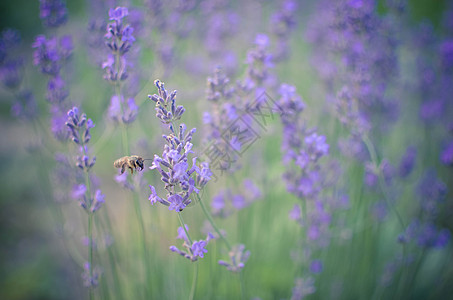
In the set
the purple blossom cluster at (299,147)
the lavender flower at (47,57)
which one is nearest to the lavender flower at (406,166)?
the purple blossom cluster at (299,147)

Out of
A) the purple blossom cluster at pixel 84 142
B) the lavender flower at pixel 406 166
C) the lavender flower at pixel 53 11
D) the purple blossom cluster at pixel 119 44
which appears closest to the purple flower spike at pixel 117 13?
the purple blossom cluster at pixel 119 44

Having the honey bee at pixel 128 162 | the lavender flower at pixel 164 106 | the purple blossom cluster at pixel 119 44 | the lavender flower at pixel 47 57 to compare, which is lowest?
the honey bee at pixel 128 162

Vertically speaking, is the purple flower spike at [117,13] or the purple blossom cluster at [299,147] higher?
the purple flower spike at [117,13]

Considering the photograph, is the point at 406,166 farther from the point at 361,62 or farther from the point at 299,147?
the point at 299,147

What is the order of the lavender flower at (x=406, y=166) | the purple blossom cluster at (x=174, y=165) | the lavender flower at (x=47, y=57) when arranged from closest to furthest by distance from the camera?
1. the purple blossom cluster at (x=174, y=165)
2. the lavender flower at (x=47, y=57)
3. the lavender flower at (x=406, y=166)

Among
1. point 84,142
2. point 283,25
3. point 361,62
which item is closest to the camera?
point 84,142

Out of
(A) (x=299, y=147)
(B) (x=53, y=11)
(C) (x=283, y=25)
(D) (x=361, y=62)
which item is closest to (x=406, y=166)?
(D) (x=361, y=62)

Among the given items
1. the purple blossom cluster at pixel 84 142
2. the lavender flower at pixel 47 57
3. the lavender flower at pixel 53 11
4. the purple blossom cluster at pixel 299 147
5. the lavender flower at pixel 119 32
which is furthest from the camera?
the lavender flower at pixel 53 11

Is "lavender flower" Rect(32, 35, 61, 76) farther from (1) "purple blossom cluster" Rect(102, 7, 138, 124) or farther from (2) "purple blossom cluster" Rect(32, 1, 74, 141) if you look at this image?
(1) "purple blossom cluster" Rect(102, 7, 138, 124)

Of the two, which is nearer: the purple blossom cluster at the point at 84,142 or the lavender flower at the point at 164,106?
the lavender flower at the point at 164,106

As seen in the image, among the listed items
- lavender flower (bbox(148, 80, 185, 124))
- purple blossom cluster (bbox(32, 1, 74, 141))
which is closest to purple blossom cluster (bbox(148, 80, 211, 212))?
lavender flower (bbox(148, 80, 185, 124))

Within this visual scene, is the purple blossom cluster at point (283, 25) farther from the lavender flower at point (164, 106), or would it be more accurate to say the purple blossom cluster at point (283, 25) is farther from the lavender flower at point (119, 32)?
the lavender flower at point (164, 106)

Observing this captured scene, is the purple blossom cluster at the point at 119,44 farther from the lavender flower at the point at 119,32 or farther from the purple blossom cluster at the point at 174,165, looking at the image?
the purple blossom cluster at the point at 174,165
